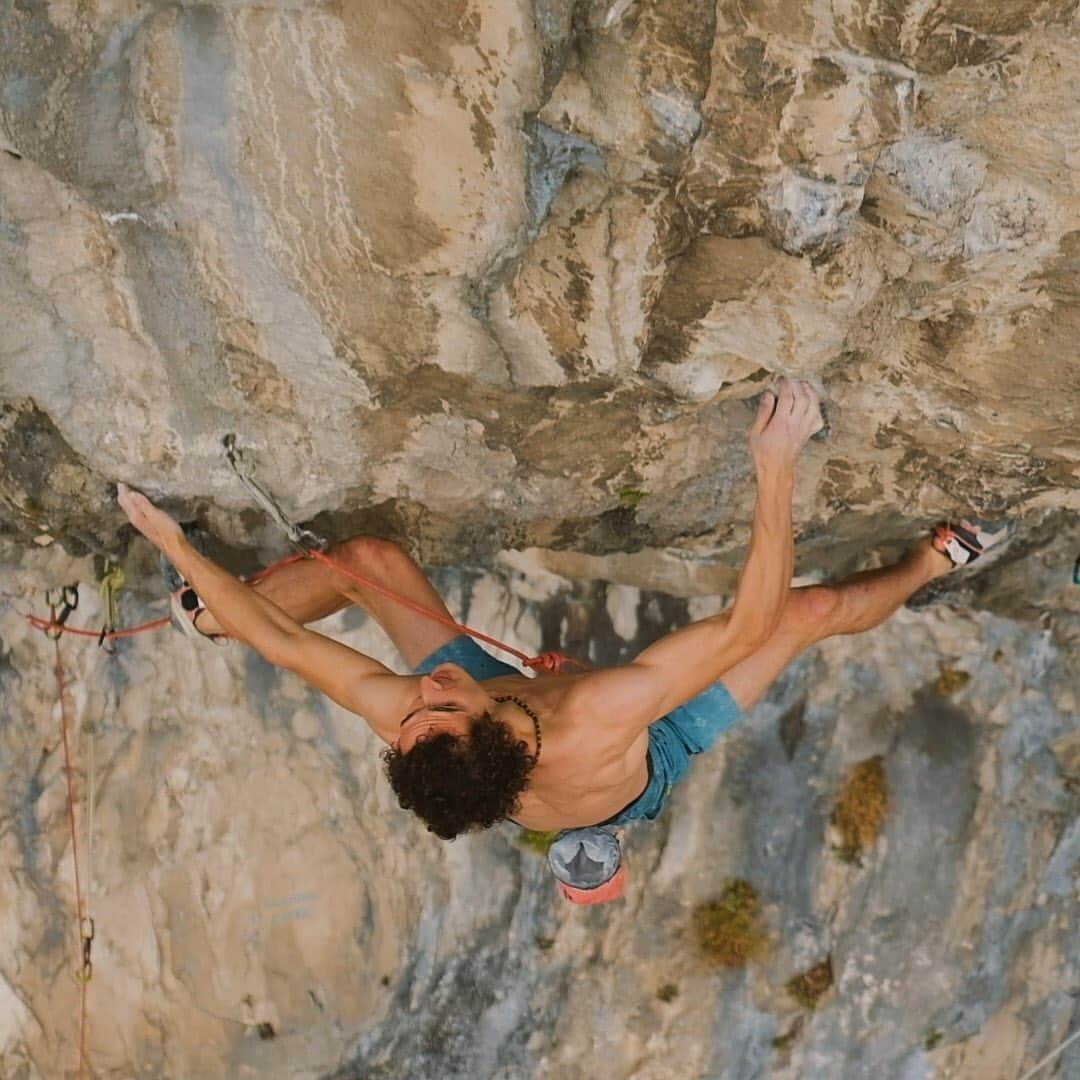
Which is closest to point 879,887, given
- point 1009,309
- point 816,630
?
point 816,630

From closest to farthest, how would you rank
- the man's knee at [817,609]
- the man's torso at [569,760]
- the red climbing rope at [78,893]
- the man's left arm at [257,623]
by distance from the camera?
the man's torso at [569,760], the man's left arm at [257,623], the man's knee at [817,609], the red climbing rope at [78,893]

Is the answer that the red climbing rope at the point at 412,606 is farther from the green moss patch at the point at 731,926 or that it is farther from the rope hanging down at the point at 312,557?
the green moss patch at the point at 731,926

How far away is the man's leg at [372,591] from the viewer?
3.66 m

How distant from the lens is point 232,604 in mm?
3363

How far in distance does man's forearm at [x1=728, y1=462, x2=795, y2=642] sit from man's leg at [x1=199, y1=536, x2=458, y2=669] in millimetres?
1006

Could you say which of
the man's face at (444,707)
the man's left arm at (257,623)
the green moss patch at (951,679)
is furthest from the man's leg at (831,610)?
the man's left arm at (257,623)

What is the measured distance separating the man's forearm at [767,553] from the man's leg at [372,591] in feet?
3.30

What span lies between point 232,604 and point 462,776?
1120 mm

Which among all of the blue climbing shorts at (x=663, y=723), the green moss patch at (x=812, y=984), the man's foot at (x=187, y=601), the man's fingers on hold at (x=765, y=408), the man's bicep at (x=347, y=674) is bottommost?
the green moss patch at (x=812, y=984)

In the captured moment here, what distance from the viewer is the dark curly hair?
260cm

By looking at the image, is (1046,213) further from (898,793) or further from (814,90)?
(898,793)

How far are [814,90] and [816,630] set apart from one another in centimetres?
203

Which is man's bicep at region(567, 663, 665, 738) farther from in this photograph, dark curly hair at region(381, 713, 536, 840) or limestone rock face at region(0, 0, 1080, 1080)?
limestone rock face at region(0, 0, 1080, 1080)

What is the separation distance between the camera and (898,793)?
4891mm
